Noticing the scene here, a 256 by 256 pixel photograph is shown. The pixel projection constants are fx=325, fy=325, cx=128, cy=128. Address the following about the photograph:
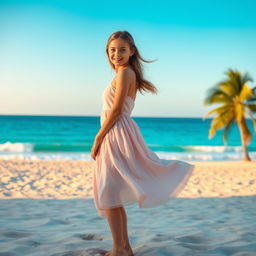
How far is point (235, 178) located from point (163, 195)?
6.40m

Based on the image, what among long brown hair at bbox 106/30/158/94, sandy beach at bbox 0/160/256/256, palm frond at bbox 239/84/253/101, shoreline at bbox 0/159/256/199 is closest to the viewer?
long brown hair at bbox 106/30/158/94

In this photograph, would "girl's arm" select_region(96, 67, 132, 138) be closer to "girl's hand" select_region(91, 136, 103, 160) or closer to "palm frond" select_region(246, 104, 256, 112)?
"girl's hand" select_region(91, 136, 103, 160)

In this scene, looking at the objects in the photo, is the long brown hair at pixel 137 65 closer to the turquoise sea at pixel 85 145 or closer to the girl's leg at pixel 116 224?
the girl's leg at pixel 116 224

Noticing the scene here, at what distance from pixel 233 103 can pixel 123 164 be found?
11959 millimetres


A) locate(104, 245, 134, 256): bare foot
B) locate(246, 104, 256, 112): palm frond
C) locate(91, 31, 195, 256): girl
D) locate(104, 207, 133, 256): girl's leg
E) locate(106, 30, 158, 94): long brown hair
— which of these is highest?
locate(246, 104, 256, 112): palm frond

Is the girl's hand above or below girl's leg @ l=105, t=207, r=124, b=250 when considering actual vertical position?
above

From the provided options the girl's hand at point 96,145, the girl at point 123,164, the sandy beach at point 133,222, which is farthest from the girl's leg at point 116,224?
the girl's hand at point 96,145

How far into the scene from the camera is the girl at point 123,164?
2.25 metres

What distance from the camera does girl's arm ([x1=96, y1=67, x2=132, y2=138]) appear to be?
2348 mm

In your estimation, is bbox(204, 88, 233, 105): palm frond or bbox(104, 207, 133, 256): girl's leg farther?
bbox(204, 88, 233, 105): palm frond

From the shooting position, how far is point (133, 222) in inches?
155

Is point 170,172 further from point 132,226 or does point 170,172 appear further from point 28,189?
point 28,189

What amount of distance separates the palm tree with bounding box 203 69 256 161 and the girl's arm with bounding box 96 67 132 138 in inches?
440

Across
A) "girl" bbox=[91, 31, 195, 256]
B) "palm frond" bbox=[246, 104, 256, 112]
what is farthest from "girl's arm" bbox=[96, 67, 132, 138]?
"palm frond" bbox=[246, 104, 256, 112]
